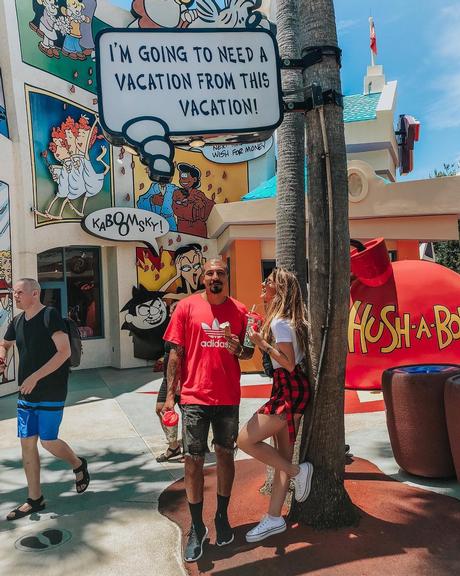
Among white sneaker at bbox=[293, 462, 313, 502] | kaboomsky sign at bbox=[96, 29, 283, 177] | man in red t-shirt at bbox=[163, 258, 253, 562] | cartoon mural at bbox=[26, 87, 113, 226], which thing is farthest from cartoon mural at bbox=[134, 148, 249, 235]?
white sneaker at bbox=[293, 462, 313, 502]

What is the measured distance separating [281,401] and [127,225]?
34.0ft

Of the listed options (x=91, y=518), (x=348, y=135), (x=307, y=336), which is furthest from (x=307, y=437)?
(x=348, y=135)

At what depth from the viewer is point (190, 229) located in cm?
1441

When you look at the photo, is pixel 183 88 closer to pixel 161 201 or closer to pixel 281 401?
pixel 281 401

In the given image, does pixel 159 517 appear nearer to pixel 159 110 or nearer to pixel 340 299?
pixel 340 299

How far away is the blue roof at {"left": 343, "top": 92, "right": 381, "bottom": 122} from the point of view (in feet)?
61.0

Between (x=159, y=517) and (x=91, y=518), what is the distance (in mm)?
544

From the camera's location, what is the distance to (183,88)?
3.52 meters

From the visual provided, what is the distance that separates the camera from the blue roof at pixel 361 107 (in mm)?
18594

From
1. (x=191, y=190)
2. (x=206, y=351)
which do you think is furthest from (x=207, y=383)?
(x=191, y=190)

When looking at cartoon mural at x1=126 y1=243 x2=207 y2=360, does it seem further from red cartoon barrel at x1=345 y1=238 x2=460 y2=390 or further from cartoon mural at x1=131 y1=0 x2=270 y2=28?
red cartoon barrel at x1=345 y1=238 x2=460 y2=390

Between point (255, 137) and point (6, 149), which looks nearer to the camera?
point (255, 137)

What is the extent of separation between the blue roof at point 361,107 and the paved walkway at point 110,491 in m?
12.6

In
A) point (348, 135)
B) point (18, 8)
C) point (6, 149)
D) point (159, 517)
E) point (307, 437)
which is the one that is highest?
point (18, 8)
